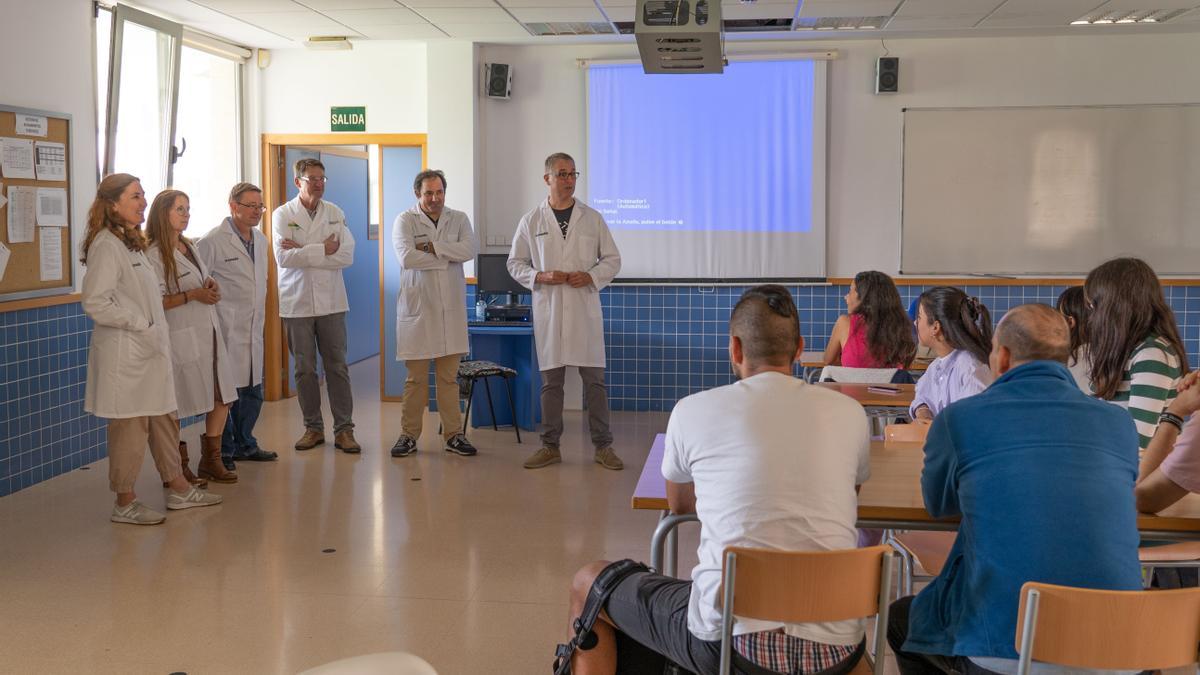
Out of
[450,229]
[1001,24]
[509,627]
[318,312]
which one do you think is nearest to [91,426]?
[318,312]

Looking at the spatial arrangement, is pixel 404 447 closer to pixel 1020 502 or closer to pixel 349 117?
pixel 349 117

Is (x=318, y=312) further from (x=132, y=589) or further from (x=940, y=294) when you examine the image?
(x=940, y=294)

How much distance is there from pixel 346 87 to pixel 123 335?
12.6 feet

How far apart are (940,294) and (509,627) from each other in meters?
1.95

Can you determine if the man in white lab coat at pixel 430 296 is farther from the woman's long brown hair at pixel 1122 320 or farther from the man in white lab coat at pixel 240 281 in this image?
the woman's long brown hair at pixel 1122 320

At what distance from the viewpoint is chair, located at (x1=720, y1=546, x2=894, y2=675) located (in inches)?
87.4

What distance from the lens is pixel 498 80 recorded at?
318 inches

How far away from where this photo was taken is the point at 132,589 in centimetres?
428

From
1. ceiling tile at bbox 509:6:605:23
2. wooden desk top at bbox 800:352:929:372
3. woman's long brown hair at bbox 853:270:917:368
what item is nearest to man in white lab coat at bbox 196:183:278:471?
ceiling tile at bbox 509:6:605:23

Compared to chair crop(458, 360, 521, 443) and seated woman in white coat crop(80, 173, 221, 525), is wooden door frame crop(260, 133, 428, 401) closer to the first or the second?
chair crop(458, 360, 521, 443)

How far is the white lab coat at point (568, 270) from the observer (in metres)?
6.37

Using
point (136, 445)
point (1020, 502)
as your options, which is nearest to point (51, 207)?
point (136, 445)

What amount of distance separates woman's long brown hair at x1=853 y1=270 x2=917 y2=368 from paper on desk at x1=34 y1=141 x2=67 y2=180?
4.23 metres

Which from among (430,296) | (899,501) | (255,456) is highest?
(430,296)
